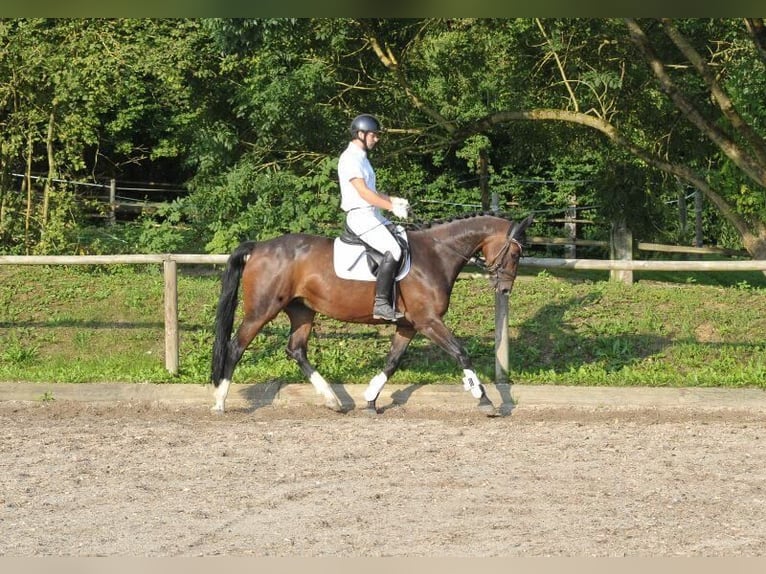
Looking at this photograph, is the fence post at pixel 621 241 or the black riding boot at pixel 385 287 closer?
the black riding boot at pixel 385 287

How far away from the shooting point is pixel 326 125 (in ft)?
43.5

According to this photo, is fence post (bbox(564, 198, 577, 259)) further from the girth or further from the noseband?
the girth

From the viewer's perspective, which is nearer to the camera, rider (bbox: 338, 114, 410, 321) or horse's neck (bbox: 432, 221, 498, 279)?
rider (bbox: 338, 114, 410, 321)

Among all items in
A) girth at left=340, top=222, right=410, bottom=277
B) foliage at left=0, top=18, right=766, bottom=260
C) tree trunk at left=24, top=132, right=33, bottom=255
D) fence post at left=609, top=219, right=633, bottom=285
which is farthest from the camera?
fence post at left=609, top=219, right=633, bottom=285

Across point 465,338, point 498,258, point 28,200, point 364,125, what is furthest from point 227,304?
point 28,200

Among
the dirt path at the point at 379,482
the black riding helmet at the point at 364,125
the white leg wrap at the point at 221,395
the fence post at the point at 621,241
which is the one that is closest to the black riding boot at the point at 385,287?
the dirt path at the point at 379,482

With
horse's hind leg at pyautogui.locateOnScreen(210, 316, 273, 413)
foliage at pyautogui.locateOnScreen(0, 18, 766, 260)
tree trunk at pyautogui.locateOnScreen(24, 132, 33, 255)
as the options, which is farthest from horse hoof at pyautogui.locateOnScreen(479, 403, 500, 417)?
tree trunk at pyautogui.locateOnScreen(24, 132, 33, 255)

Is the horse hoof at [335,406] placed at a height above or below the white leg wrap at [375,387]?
below

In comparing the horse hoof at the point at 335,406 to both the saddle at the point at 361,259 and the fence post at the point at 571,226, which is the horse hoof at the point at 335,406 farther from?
the fence post at the point at 571,226

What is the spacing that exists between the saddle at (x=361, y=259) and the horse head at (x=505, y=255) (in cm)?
74

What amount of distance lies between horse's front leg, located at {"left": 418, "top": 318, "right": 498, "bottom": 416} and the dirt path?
0.23 metres

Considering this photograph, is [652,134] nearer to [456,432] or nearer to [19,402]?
[456,432]

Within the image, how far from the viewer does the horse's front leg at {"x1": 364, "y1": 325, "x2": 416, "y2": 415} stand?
877cm

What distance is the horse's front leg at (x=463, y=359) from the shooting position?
855cm
